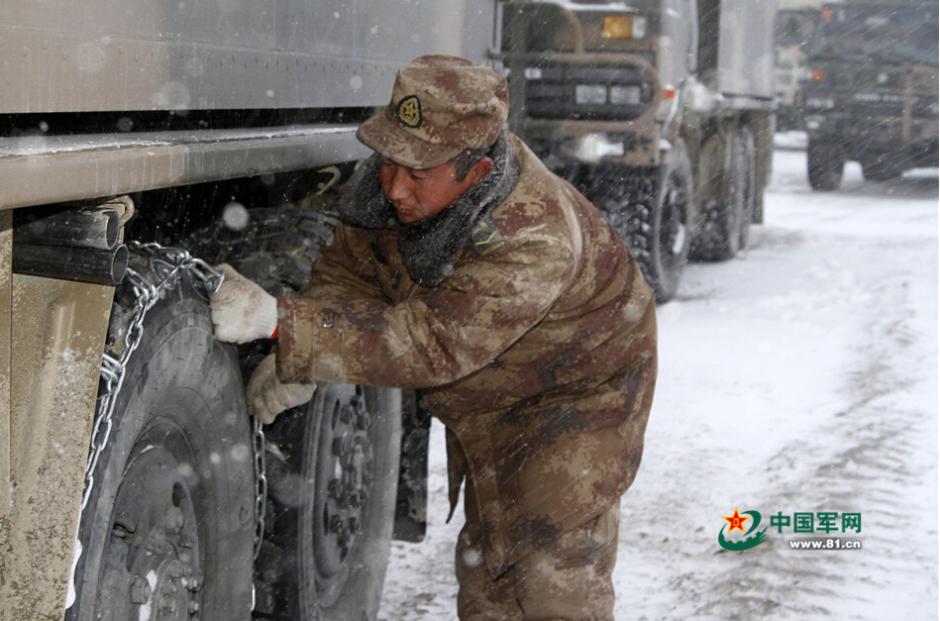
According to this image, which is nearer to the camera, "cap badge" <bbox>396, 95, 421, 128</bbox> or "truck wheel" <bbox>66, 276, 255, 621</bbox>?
"truck wheel" <bbox>66, 276, 255, 621</bbox>

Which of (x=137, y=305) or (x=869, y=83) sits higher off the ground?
(x=869, y=83)

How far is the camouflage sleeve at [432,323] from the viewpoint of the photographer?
264 cm

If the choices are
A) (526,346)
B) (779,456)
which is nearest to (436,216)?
(526,346)

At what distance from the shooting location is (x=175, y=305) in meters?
2.30

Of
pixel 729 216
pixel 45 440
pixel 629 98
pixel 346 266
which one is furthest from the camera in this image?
pixel 729 216

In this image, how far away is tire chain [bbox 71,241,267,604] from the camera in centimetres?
201

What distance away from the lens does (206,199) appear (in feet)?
9.89

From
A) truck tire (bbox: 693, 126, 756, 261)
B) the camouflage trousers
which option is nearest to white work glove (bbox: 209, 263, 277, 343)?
the camouflage trousers

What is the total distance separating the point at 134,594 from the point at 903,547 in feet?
10.5

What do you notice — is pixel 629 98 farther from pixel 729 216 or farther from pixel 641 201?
pixel 729 216

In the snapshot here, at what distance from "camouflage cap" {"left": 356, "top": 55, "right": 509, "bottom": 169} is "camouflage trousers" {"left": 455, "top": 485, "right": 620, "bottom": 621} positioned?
1009 mm

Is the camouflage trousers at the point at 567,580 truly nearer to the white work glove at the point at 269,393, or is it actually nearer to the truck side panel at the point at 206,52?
the white work glove at the point at 269,393

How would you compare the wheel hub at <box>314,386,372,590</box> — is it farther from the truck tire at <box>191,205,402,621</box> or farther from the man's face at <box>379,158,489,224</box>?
the man's face at <box>379,158,489,224</box>

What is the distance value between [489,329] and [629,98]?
5459 mm
